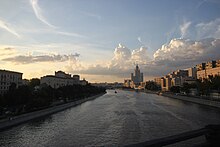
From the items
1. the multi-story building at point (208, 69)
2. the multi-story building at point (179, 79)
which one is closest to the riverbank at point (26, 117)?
the multi-story building at point (208, 69)

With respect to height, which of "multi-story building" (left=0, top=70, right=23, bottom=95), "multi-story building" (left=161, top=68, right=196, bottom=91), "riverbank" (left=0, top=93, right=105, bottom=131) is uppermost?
"multi-story building" (left=161, top=68, right=196, bottom=91)

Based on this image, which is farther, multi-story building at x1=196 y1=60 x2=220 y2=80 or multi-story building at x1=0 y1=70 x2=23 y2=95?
multi-story building at x1=196 y1=60 x2=220 y2=80

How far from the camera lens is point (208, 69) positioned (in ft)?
215

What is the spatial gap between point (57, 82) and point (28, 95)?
38.6m

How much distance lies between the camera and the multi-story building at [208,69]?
60.3 m

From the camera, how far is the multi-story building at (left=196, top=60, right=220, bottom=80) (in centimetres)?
6030

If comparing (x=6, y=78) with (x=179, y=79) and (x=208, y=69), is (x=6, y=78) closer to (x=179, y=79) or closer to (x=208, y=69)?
(x=208, y=69)

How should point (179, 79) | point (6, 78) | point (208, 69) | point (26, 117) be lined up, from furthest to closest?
1. point (179, 79)
2. point (208, 69)
3. point (6, 78)
4. point (26, 117)

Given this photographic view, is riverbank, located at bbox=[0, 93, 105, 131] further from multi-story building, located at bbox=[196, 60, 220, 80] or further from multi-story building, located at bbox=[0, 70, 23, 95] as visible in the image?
multi-story building, located at bbox=[196, 60, 220, 80]

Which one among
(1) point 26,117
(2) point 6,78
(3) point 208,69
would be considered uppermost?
(3) point 208,69

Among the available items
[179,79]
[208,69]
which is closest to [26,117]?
[208,69]

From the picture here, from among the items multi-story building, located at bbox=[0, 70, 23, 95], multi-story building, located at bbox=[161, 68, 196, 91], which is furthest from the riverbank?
multi-story building, located at bbox=[161, 68, 196, 91]

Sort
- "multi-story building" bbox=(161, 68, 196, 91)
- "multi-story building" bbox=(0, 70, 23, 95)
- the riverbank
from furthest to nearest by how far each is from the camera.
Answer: "multi-story building" bbox=(161, 68, 196, 91)
"multi-story building" bbox=(0, 70, 23, 95)
the riverbank

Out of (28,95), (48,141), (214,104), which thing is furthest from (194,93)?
(48,141)
